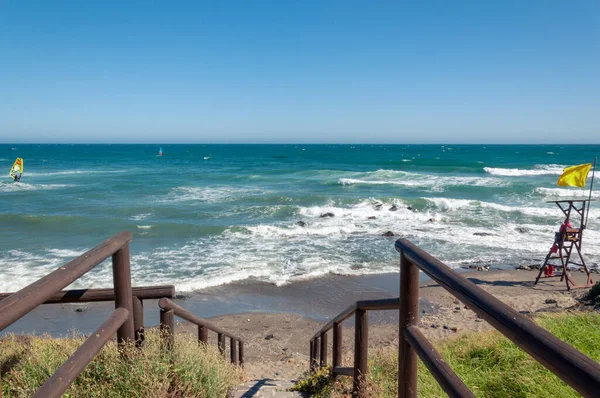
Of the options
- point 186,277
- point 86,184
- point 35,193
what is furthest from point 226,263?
point 86,184

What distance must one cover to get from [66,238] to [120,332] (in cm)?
1760

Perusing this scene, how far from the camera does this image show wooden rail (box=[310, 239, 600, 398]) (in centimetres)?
105

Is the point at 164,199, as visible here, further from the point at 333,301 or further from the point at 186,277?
the point at 333,301

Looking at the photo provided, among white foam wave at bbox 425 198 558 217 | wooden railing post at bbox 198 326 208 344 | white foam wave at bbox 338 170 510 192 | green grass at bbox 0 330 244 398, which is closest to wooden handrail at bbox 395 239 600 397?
green grass at bbox 0 330 244 398

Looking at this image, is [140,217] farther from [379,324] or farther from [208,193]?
[379,324]

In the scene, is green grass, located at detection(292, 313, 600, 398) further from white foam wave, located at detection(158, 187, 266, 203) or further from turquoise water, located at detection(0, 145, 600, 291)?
white foam wave, located at detection(158, 187, 266, 203)

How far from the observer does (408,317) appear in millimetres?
2371

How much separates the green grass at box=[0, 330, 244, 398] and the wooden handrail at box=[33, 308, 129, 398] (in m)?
0.53

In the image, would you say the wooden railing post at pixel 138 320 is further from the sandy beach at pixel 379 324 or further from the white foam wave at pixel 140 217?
the white foam wave at pixel 140 217

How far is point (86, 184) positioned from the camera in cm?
3722

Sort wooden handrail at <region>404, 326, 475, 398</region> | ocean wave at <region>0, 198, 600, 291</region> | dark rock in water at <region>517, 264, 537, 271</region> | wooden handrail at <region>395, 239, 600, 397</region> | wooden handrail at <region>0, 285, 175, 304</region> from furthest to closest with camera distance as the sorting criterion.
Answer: dark rock in water at <region>517, 264, 537, 271</region> → ocean wave at <region>0, 198, 600, 291</region> → wooden handrail at <region>0, 285, 175, 304</region> → wooden handrail at <region>404, 326, 475, 398</region> → wooden handrail at <region>395, 239, 600, 397</region>

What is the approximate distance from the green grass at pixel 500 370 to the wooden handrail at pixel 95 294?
6.05ft

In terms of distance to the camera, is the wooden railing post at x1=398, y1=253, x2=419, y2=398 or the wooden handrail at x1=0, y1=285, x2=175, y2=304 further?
the wooden handrail at x1=0, y1=285, x2=175, y2=304

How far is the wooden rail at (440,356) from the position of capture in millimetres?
1050
